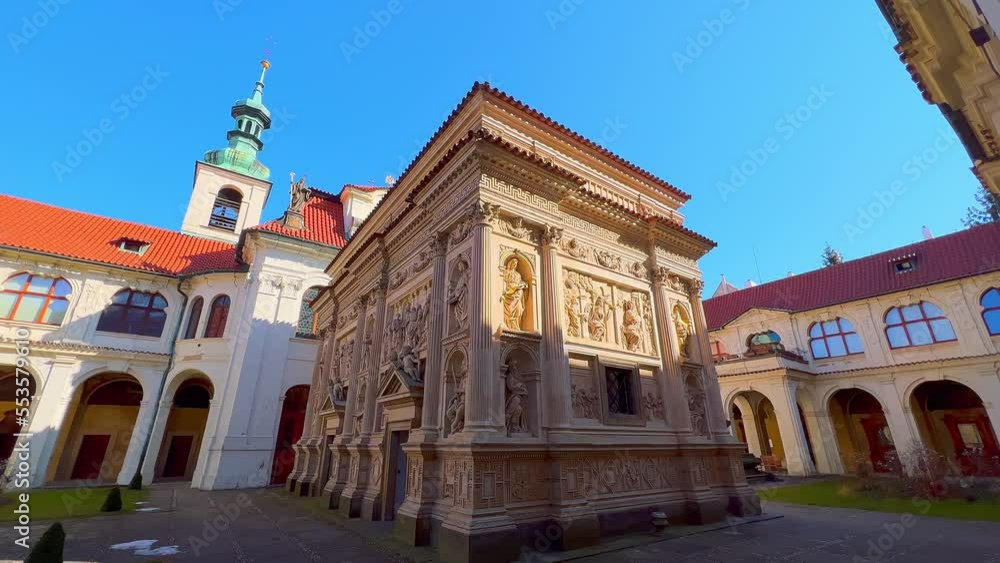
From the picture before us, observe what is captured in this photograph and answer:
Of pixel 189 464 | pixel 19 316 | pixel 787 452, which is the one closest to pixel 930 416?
pixel 787 452

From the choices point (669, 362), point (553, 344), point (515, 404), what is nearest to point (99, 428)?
point (515, 404)

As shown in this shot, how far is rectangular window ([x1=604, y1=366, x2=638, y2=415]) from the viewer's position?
32.1ft

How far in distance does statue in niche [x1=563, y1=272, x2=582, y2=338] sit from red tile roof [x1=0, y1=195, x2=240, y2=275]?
18.6 metres

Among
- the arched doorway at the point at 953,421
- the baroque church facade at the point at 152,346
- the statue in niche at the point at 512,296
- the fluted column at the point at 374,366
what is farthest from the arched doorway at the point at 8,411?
the arched doorway at the point at 953,421

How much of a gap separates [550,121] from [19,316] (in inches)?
944

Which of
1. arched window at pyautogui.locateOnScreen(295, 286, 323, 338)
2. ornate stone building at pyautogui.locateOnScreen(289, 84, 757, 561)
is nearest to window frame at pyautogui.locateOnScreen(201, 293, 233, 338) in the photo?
arched window at pyautogui.locateOnScreen(295, 286, 323, 338)

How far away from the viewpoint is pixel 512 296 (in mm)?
8859

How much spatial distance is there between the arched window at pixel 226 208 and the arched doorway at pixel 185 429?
1351 cm

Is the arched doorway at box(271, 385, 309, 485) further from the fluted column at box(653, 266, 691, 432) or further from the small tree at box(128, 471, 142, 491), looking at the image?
the fluted column at box(653, 266, 691, 432)

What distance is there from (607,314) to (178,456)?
24.3 metres

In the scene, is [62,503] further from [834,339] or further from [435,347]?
[834,339]

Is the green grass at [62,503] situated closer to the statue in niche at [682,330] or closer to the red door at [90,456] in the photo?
the red door at [90,456]

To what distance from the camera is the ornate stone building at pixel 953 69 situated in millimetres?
6965

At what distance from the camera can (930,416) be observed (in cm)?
2225
